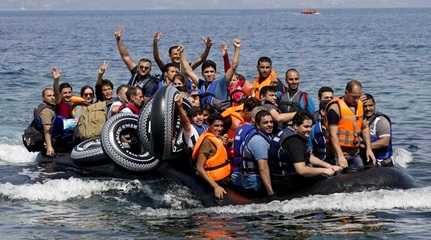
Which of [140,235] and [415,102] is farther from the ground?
[415,102]

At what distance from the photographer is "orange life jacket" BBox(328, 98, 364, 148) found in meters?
11.5

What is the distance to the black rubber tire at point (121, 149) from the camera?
42.2 ft

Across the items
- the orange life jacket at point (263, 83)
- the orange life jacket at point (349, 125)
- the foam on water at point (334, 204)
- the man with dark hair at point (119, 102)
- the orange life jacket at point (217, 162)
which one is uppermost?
the orange life jacket at point (263, 83)

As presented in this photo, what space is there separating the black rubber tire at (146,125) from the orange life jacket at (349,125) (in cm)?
262

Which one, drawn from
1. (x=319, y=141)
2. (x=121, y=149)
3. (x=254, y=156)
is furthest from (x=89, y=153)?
(x=319, y=141)

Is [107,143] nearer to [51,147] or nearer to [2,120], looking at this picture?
[51,147]

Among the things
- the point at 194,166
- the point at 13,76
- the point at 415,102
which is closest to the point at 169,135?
the point at 194,166

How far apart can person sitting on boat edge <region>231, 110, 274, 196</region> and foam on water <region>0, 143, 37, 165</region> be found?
6246mm

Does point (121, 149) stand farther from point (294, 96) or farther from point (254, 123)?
point (294, 96)

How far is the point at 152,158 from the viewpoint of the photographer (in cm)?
1288

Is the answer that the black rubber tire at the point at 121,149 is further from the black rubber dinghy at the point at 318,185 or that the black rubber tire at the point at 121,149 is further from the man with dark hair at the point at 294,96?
the man with dark hair at the point at 294,96

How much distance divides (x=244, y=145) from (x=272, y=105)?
1279mm

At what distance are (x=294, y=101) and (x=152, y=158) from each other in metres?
2.32

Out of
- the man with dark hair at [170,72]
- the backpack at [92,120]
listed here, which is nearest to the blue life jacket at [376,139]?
the man with dark hair at [170,72]
